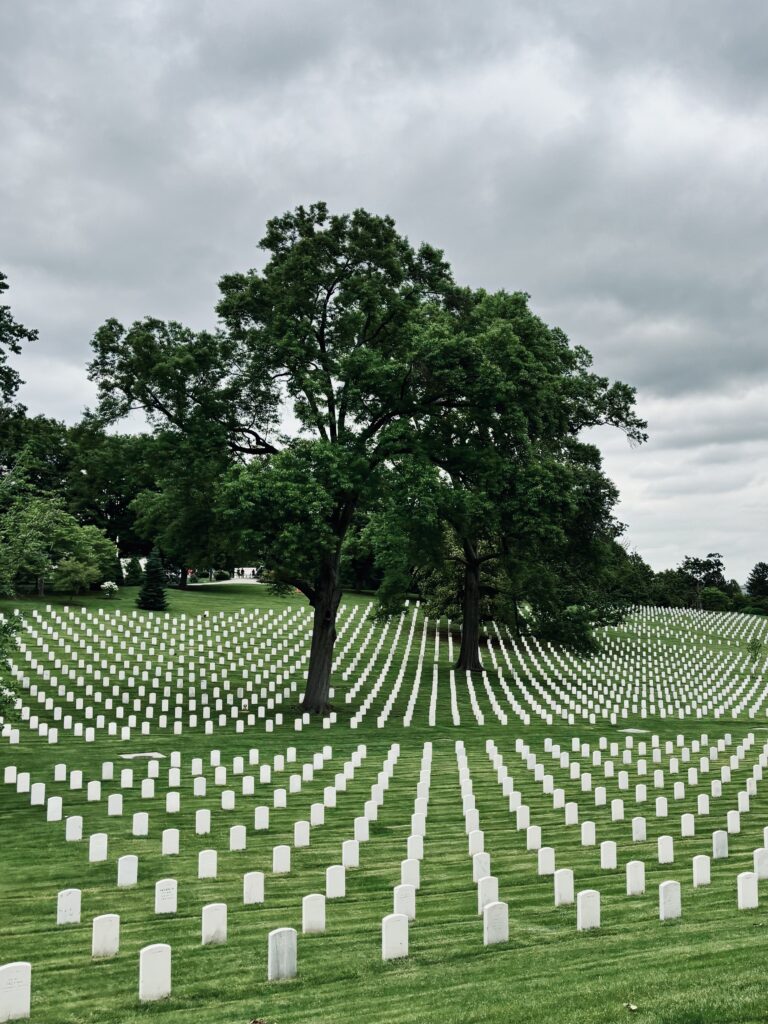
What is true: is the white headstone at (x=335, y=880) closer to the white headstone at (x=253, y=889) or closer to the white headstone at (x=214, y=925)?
the white headstone at (x=253, y=889)

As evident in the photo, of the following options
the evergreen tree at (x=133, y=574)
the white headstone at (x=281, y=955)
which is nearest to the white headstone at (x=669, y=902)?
the white headstone at (x=281, y=955)

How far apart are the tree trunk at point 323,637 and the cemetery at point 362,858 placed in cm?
89

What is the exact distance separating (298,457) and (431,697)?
38.5 feet

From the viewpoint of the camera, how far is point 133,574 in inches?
2702

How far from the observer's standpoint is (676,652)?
176 feet

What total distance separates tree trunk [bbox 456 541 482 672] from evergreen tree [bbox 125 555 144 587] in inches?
1382

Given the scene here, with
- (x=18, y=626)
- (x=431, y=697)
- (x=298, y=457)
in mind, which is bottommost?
(x=431, y=697)

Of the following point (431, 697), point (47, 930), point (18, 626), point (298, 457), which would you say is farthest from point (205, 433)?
point (47, 930)

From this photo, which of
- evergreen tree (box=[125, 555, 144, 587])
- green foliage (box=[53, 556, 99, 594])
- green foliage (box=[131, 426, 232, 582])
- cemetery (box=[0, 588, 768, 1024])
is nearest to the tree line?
green foliage (box=[131, 426, 232, 582])

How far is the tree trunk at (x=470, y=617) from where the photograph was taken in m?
40.1

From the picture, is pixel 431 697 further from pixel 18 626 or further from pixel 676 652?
pixel 676 652

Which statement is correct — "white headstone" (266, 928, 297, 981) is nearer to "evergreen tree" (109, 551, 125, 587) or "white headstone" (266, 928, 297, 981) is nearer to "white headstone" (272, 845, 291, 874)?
"white headstone" (272, 845, 291, 874)

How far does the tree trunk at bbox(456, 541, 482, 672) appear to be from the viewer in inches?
1580

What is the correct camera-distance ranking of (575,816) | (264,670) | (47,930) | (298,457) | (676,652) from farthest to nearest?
1. (676,652)
2. (264,670)
3. (298,457)
4. (575,816)
5. (47,930)
